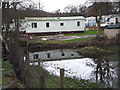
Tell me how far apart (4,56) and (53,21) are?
16713 mm

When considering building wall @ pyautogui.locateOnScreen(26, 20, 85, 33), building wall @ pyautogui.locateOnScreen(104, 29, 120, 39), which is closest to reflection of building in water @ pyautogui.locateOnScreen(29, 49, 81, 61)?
building wall @ pyautogui.locateOnScreen(104, 29, 120, 39)

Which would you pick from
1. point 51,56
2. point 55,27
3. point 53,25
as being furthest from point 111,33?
point 51,56

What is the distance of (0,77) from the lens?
631 centimetres

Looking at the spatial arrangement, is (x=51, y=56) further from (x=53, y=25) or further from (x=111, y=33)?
(x=53, y=25)

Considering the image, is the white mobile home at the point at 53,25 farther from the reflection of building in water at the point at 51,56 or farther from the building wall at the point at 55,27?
the reflection of building in water at the point at 51,56

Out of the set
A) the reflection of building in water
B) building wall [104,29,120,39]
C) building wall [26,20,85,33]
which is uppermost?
building wall [26,20,85,33]

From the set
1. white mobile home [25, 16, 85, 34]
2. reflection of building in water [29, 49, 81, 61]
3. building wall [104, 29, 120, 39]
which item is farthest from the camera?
white mobile home [25, 16, 85, 34]

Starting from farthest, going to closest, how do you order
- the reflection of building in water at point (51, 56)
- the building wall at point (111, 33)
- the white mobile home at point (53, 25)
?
1. the white mobile home at point (53, 25)
2. the building wall at point (111, 33)
3. the reflection of building in water at point (51, 56)

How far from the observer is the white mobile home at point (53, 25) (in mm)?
25875

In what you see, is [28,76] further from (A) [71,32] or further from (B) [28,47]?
(A) [71,32]

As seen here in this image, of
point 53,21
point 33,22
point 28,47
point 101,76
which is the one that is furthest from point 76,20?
point 101,76

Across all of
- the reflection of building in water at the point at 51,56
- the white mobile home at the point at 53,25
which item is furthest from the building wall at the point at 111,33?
the reflection of building in water at the point at 51,56

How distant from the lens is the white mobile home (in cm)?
2588

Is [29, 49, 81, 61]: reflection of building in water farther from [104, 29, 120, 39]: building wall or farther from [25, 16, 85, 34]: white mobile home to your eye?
[25, 16, 85, 34]: white mobile home
